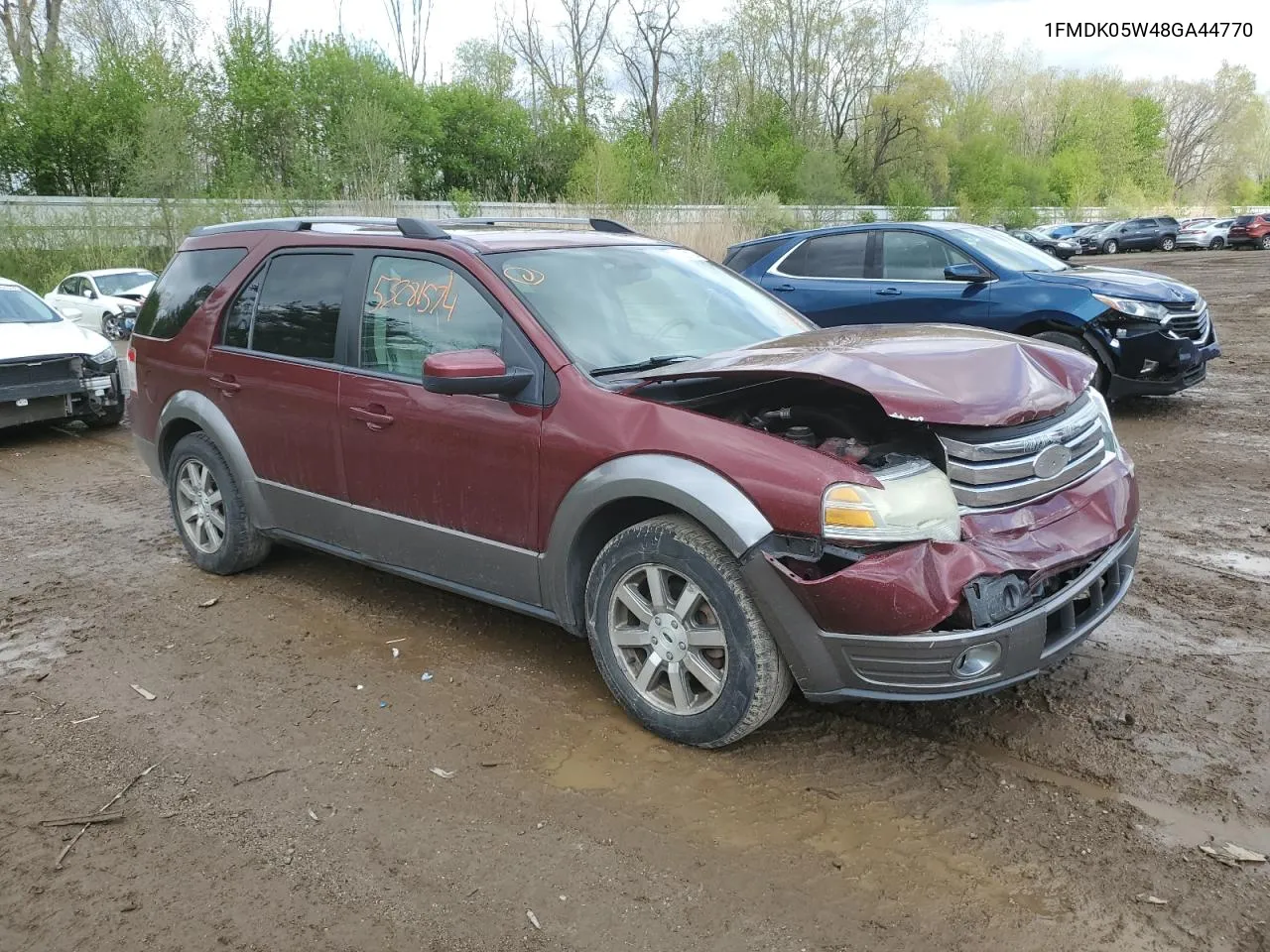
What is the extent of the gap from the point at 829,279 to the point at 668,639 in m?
7.14

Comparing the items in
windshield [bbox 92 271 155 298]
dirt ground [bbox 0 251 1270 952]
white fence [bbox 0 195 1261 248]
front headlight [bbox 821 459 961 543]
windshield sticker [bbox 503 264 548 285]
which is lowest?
dirt ground [bbox 0 251 1270 952]

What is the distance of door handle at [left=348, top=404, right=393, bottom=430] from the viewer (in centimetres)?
419

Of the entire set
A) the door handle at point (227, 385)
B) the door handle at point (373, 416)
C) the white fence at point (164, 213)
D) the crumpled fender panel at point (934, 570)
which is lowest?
the crumpled fender panel at point (934, 570)

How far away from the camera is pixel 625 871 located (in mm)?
2828

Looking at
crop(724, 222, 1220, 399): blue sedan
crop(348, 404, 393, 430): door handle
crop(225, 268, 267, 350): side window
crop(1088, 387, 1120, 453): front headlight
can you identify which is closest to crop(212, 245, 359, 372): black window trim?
crop(225, 268, 267, 350): side window

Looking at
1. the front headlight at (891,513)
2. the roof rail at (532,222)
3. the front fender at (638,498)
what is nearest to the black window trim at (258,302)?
the roof rail at (532,222)

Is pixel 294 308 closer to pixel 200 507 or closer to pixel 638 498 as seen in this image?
pixel 200 507

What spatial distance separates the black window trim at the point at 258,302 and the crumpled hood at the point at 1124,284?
6.40 meters

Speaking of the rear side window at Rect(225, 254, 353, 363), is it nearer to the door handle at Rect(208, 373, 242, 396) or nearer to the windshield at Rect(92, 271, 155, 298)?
the door handle at Rect(208, 373, 242, 396)

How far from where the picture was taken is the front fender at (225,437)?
4.96m

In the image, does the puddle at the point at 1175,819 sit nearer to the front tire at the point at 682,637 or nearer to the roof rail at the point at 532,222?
the front tire at the point at 682,637

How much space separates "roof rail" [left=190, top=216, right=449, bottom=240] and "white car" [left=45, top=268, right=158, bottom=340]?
13.9 meters

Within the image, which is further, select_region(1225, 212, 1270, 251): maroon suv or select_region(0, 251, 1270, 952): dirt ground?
select_region(1225, 212, 1270, 251): maroon suv

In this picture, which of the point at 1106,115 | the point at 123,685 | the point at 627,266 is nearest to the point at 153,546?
the point at 123,685
